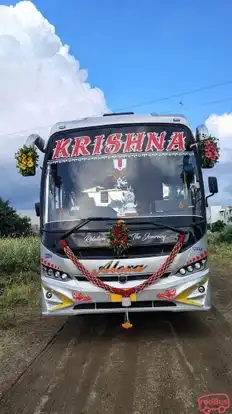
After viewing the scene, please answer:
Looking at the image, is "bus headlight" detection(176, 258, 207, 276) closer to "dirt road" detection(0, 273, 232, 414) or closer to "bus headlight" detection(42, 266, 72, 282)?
"dirt road" detection(0, 273, 232, 414)

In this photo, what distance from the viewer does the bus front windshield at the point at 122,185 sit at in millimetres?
7164

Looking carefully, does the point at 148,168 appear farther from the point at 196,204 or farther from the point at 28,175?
the point at 28,175

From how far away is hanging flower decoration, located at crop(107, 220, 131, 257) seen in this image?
6682 mm

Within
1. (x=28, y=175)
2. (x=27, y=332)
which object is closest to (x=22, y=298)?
(x=27, y=332)

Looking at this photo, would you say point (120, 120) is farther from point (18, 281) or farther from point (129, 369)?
point (18, 281)

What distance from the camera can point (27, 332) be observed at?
823 cm

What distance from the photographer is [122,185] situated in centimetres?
731

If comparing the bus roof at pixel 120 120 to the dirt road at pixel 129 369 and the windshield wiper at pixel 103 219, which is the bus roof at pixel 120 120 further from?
the dirt road at pixel 129 369

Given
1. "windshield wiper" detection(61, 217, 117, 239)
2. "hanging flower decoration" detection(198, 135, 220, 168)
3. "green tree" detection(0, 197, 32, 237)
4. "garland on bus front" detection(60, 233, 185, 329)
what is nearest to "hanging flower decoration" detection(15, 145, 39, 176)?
"windshield wiper" detection(61, 217, 117, 239)

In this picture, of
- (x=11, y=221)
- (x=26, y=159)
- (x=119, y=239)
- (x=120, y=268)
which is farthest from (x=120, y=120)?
(x=11, y=221)

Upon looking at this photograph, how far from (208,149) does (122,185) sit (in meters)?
1.46

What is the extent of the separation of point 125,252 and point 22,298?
5549 mm

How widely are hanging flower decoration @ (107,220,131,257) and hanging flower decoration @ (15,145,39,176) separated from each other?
195 centimetres

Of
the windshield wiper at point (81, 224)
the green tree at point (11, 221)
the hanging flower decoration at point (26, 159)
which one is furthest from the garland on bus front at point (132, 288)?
the green tree at point (11, 221)
